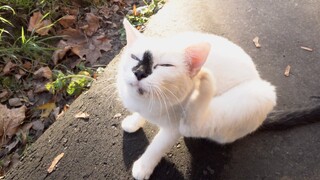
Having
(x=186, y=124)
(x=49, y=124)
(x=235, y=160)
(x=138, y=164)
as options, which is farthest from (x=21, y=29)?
(x=235, y=160)

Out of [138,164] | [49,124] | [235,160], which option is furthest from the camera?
[49,124]

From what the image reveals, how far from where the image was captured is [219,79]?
1.48m

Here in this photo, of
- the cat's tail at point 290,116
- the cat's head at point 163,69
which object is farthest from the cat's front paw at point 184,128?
the cat's tail at point 290,116

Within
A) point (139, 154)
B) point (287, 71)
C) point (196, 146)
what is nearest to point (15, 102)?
point (139, 154)

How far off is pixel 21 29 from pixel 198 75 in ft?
5.50

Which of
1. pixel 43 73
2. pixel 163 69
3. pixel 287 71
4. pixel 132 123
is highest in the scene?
pixel 163 69

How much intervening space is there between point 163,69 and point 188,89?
0.44 ft

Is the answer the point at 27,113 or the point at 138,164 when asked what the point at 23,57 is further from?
the point at 138,164

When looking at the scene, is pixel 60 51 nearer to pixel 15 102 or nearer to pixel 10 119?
pixel 15 102

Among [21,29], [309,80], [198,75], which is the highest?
[198,75]

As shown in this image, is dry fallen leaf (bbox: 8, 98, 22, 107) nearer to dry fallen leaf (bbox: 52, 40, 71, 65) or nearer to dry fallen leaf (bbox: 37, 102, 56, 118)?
dry fallen leaf (bbox: 37, 102, 56, 118)

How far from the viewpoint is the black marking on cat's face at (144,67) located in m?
1.19

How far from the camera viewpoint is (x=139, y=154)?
177 centimetres

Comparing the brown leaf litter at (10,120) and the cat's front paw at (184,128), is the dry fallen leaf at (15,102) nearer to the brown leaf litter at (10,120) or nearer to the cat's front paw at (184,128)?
the brown leaf litter at (10,120)
